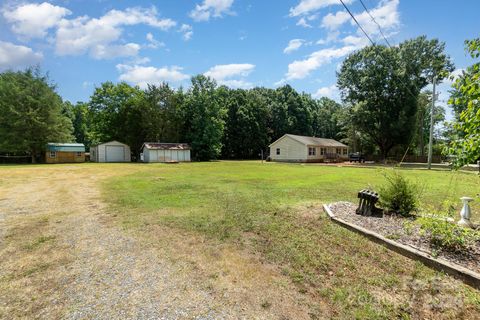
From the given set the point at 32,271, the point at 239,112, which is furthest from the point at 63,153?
the point at 32,271

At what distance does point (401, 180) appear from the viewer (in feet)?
19.5

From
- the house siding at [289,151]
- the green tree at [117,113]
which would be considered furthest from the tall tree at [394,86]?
the green tree at [117,113]

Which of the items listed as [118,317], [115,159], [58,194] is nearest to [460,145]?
[118,317]

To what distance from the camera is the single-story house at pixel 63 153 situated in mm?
32781

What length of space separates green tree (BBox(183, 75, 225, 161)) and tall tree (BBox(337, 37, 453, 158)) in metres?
20.0

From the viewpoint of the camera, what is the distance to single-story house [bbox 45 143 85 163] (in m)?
32.8

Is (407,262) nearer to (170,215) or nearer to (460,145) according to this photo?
(460,145)

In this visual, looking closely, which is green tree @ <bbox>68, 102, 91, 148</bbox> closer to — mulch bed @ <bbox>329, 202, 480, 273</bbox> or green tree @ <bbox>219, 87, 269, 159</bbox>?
green tree @ <bbox>219, 87, 269, 159</bbox>

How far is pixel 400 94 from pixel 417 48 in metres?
6.16

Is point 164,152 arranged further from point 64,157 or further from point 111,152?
point 64,157

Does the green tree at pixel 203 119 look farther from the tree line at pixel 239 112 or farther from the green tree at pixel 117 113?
the green tree at pixel 117 113

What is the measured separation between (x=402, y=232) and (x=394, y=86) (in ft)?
103

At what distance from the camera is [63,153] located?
3372cm

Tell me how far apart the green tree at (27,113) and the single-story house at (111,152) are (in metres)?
4.66
